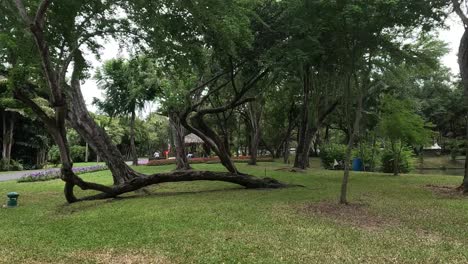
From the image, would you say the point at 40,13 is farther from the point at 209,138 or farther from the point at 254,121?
the point at 254,121

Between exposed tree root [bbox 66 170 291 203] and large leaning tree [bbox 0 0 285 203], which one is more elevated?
large leaning tree [bbox 0 0 285 203]

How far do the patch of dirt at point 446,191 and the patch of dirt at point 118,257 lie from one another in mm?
8960

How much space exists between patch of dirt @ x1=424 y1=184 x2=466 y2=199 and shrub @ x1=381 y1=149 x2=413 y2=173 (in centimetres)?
898

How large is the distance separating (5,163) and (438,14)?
29.5m

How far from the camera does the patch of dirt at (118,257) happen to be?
539cm

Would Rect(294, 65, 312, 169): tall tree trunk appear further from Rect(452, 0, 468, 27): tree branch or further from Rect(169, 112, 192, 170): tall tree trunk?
Rect(452, 0, 468, 27): tree branch

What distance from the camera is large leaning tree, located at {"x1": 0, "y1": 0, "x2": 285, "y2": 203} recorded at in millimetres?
9164

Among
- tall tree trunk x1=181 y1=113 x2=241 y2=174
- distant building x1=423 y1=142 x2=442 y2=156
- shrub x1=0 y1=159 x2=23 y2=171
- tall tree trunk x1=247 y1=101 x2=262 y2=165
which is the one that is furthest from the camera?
distant building x1=423 y1=142 x2=442 y2=156

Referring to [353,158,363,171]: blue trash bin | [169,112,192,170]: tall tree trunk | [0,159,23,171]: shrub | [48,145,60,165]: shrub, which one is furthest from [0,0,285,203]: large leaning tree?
[48,145,60,165]: shrub

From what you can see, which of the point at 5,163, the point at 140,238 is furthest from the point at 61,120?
the point at 5,163

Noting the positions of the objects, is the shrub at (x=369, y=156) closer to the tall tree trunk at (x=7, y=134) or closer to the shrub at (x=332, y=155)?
the shrub at (x=332, y=155)

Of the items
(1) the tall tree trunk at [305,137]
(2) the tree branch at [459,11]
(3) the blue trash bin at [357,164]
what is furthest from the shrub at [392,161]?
(2) the tree branch at [459,11]

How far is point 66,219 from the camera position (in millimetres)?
8680

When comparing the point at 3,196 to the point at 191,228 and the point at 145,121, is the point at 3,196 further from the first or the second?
the point at 145,121
